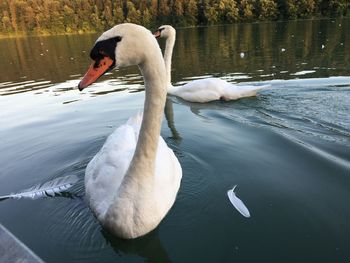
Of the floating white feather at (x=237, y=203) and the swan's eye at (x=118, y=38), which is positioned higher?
the swan's eye at (x=118, y=38)

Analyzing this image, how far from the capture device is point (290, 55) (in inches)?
752

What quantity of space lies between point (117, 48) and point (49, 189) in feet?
9.41

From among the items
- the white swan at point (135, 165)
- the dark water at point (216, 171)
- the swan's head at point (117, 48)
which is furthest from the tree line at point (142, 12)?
the swan's head at point (117, 48)

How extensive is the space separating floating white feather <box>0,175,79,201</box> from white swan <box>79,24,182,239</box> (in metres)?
0.57

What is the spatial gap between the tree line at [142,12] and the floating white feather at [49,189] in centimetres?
5726

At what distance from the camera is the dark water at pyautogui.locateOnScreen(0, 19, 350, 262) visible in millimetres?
4062

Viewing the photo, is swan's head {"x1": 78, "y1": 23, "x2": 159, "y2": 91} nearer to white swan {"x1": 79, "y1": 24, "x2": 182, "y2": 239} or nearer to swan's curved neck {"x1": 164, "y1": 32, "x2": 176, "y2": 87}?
white swan {"x1": 79, "y1": 24, "x2": 182, "y2": 239}

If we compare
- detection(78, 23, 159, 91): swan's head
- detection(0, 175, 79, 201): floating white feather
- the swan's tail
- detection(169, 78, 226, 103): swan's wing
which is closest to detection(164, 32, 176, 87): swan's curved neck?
detection(169, 78, 226, 103): swan's wing

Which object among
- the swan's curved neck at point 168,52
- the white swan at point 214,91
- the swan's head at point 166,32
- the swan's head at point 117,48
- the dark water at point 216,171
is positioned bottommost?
the dark water at point 216,171

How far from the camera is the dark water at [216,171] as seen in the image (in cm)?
406

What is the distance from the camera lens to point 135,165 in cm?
410

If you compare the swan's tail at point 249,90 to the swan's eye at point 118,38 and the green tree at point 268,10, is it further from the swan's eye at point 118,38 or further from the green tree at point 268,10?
the green tree at point 268,10

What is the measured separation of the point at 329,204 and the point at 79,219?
308 centimetres

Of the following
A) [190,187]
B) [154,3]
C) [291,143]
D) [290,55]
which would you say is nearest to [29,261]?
[190,187]
